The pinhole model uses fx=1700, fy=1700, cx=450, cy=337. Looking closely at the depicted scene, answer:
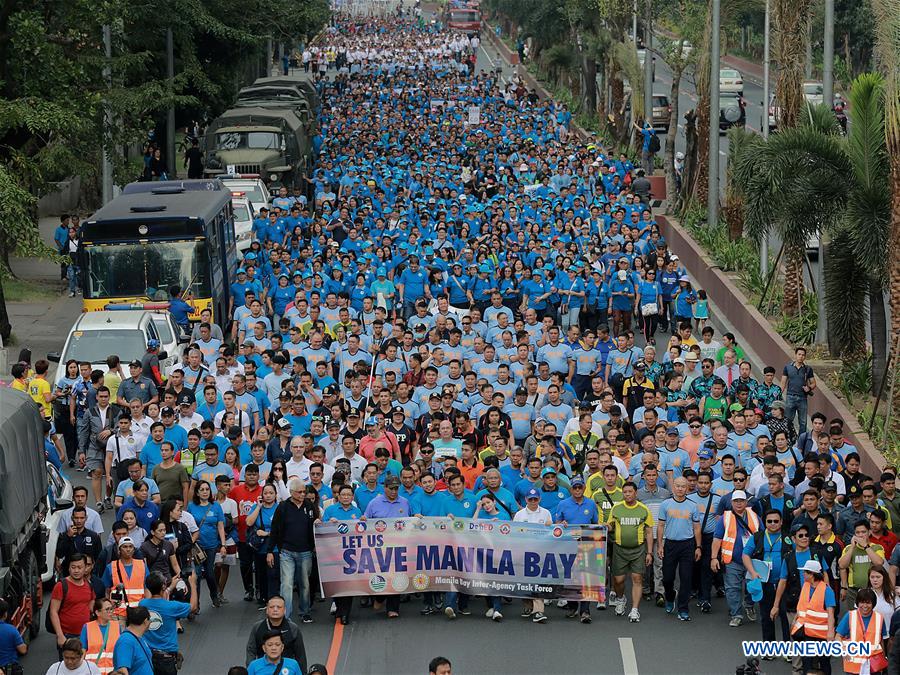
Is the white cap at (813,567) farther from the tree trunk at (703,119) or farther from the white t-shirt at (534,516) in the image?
the tree trunk at (703,119)

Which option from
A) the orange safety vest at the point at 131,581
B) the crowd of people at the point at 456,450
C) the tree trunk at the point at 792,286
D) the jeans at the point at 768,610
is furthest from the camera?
the tree trunk at the point at 792,286

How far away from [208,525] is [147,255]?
10.6m

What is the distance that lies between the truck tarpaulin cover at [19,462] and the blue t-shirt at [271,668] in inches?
121

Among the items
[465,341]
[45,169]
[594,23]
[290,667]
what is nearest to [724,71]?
[594,23]

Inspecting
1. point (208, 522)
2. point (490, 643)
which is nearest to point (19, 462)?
point (208, 522)

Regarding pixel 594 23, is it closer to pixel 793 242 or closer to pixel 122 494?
pixel 793 242

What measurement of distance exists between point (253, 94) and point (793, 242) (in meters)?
29.2

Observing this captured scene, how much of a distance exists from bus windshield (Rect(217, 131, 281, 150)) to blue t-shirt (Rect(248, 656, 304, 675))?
98.9ft

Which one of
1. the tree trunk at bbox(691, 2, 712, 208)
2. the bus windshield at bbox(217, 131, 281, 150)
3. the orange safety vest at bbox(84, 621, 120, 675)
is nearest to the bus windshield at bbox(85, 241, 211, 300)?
the orange safety vest at bbox(84, 621, 120, 675)

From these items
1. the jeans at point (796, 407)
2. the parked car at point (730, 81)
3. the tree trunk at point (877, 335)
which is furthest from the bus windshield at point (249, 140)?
the parked car at point (730, 81)

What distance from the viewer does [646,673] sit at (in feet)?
46.0

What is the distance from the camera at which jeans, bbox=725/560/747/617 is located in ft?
49.0

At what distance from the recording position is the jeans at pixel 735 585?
14.9m

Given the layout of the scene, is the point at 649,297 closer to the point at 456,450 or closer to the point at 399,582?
the point at 456,450
